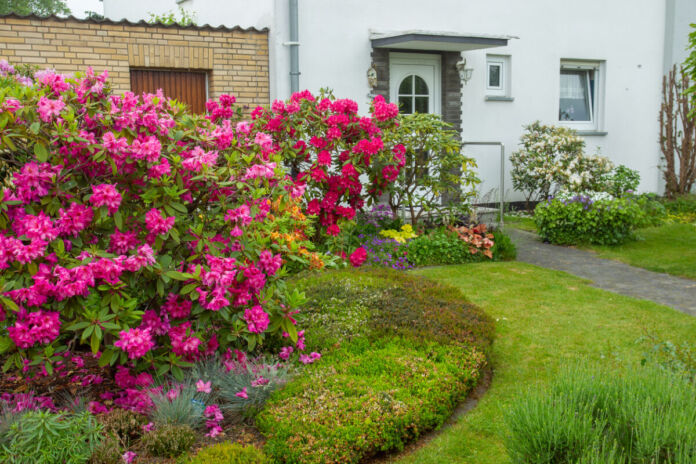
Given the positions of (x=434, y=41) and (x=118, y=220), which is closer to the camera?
(x=118, y=220)

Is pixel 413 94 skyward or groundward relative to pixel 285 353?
skyward

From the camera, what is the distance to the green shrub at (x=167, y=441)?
134 inches

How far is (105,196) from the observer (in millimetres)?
3596

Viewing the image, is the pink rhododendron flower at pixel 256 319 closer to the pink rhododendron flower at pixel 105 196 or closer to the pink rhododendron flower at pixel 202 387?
the pink rhododendron flower at pixel 202 387

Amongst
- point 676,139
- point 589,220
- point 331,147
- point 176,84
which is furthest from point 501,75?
point 176,84

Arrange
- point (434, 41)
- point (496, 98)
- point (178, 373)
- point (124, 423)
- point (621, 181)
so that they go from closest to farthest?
point (124, 423) → point (178, 373) → point (434, 41) → point (496, 98) → point (621, 181)

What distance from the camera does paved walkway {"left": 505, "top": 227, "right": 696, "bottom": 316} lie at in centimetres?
696

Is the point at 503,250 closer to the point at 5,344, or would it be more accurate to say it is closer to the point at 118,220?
the point at 118,220

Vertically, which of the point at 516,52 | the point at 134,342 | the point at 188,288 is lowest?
the point at 134,342

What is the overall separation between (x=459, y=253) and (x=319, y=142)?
89.0 inches

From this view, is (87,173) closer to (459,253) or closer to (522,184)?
(459,253)

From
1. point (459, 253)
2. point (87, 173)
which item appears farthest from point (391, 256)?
point (87, 173)

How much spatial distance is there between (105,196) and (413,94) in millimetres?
8612

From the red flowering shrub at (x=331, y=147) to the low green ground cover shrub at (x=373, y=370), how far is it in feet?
6.46
